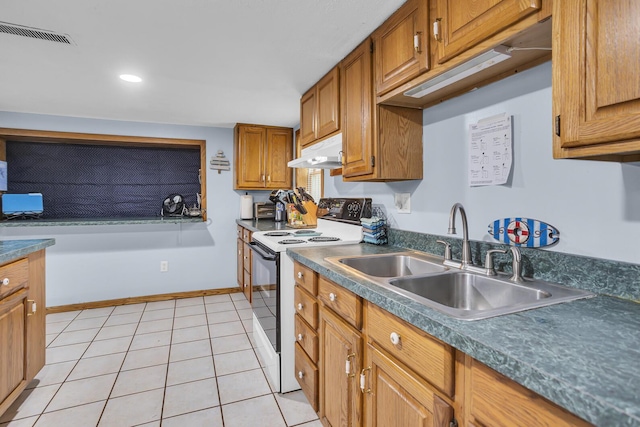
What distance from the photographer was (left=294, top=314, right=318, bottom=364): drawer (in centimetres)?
164

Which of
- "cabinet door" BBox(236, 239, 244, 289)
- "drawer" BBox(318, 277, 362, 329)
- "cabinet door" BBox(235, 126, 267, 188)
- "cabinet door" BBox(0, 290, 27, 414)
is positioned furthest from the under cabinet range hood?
"cabinet door" BBox(0, 290, 27, 414)

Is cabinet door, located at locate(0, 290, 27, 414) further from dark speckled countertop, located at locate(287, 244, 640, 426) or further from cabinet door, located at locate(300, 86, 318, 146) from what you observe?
cabinet door, located at locate(300, 86, 318, 146)

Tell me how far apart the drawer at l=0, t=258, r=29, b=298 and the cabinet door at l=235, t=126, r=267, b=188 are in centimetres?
219

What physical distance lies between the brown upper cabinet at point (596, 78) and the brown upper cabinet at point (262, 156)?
3270mm

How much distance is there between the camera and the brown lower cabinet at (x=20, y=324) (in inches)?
65.7

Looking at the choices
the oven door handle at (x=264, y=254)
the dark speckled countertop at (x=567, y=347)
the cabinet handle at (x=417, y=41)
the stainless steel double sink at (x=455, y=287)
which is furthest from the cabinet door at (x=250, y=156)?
the dark speckled countertop at (x=567, y=347)

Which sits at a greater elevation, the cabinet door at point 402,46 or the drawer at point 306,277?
the cabinet door at point 402,46

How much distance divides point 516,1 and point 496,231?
0.81 metres

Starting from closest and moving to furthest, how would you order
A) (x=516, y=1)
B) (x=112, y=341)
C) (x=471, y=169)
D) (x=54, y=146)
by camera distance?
1. (x=516, y=1)
2. (x=471, y=169)
3. (x=112, y=341)
4. (x=54, y=146)

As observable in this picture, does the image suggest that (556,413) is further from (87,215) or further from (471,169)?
(87,215)

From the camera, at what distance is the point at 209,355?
245cm

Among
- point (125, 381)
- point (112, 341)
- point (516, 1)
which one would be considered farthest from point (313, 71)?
point (112, 341)

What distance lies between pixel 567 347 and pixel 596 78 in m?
0.60

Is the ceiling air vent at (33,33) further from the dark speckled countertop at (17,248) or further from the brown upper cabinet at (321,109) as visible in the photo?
the brown upper cabinet at (321,109)
